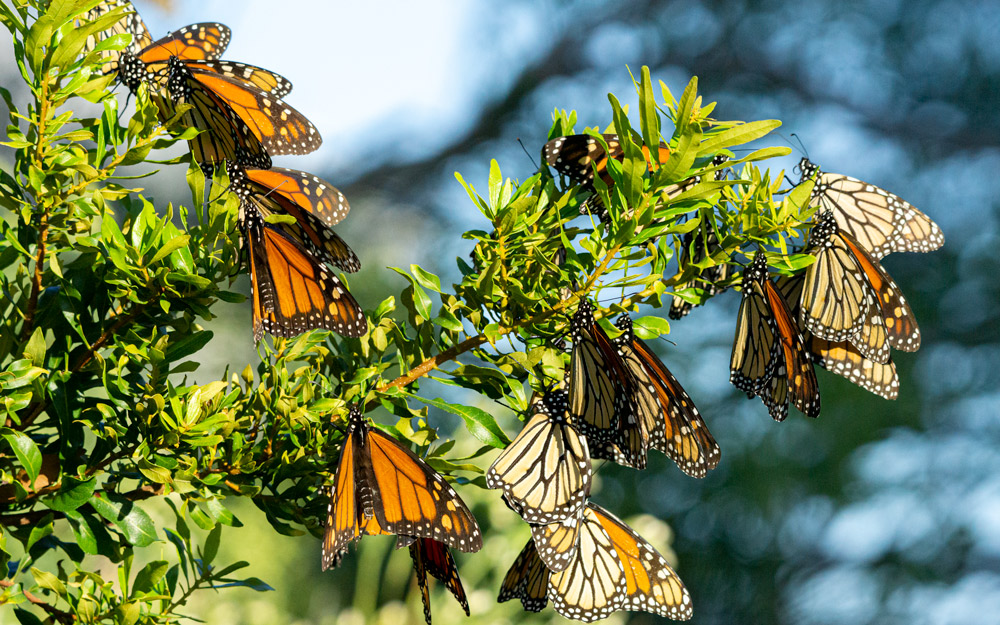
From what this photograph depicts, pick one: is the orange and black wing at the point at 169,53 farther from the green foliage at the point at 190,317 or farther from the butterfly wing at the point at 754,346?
the butterfly wing at the point at 754,346

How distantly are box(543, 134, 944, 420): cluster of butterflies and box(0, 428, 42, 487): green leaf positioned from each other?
383 millimetres

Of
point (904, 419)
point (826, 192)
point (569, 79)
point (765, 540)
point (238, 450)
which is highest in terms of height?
point (569, 79)

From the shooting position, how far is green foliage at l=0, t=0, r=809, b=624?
1.47 ft

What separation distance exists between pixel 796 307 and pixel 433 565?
35 centimetres

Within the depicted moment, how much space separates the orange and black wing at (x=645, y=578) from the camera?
74 cm

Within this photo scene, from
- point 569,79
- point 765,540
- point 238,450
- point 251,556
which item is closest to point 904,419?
point 765,540

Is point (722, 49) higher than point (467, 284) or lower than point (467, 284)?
higher

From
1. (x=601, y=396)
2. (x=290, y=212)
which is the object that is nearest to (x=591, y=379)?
(x=601, y=396)

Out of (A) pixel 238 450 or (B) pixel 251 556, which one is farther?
(B) pixel 251 556

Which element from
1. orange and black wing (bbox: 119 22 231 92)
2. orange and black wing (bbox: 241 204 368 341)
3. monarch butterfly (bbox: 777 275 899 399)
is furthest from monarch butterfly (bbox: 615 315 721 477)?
orange and black wing (bbox: 119 22 231 92)

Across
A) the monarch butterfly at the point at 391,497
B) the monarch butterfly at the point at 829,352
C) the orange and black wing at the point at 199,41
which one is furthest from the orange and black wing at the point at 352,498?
the orange and black wing at the point at 199,41

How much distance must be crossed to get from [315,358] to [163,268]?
0.48ft

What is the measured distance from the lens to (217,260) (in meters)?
0.50

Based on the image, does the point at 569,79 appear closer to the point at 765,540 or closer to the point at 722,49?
the point at 722,49
